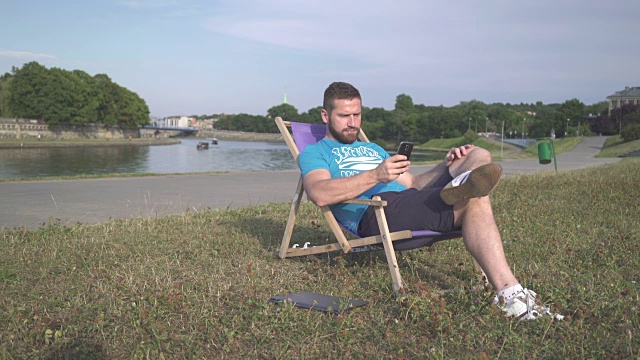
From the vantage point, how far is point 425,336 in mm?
2750

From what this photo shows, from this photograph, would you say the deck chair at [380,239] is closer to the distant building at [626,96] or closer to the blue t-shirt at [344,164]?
the blue t-shirt at [344,164]

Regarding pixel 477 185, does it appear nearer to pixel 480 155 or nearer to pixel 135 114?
pixel 480 155

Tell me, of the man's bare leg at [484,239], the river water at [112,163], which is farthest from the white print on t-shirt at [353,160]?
the river water at [112,163]

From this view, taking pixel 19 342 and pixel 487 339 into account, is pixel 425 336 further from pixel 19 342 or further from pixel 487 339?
pixel 19 342

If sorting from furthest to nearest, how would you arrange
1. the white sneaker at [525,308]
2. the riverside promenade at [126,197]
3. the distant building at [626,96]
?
the distant building at [626,96]
the riverside promenade at [126,197]
the white sneaker at [525,308]

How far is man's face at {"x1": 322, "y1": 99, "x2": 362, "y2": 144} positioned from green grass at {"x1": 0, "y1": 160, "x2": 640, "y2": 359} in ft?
2.83

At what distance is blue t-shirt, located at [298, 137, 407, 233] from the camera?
3.84 meters

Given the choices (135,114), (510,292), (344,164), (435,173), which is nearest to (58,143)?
(135,114)

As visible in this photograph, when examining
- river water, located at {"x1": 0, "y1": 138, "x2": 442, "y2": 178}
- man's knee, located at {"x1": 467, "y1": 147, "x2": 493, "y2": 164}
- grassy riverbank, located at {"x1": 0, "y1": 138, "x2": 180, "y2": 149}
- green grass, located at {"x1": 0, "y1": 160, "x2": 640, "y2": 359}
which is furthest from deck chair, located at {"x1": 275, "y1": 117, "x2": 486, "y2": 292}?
grassy riverbank, located at {"x1": 0, "y1": 138, "x2": 180, "y2": 149}

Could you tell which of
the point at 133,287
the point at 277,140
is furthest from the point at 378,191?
the point at 277,140

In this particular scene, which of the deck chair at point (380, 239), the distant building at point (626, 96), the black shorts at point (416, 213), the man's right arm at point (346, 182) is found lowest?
the deck chair at point (380, 239)

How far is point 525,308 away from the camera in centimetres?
289

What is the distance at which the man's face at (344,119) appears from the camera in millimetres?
3967

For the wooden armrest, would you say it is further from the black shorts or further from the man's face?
the man's face
